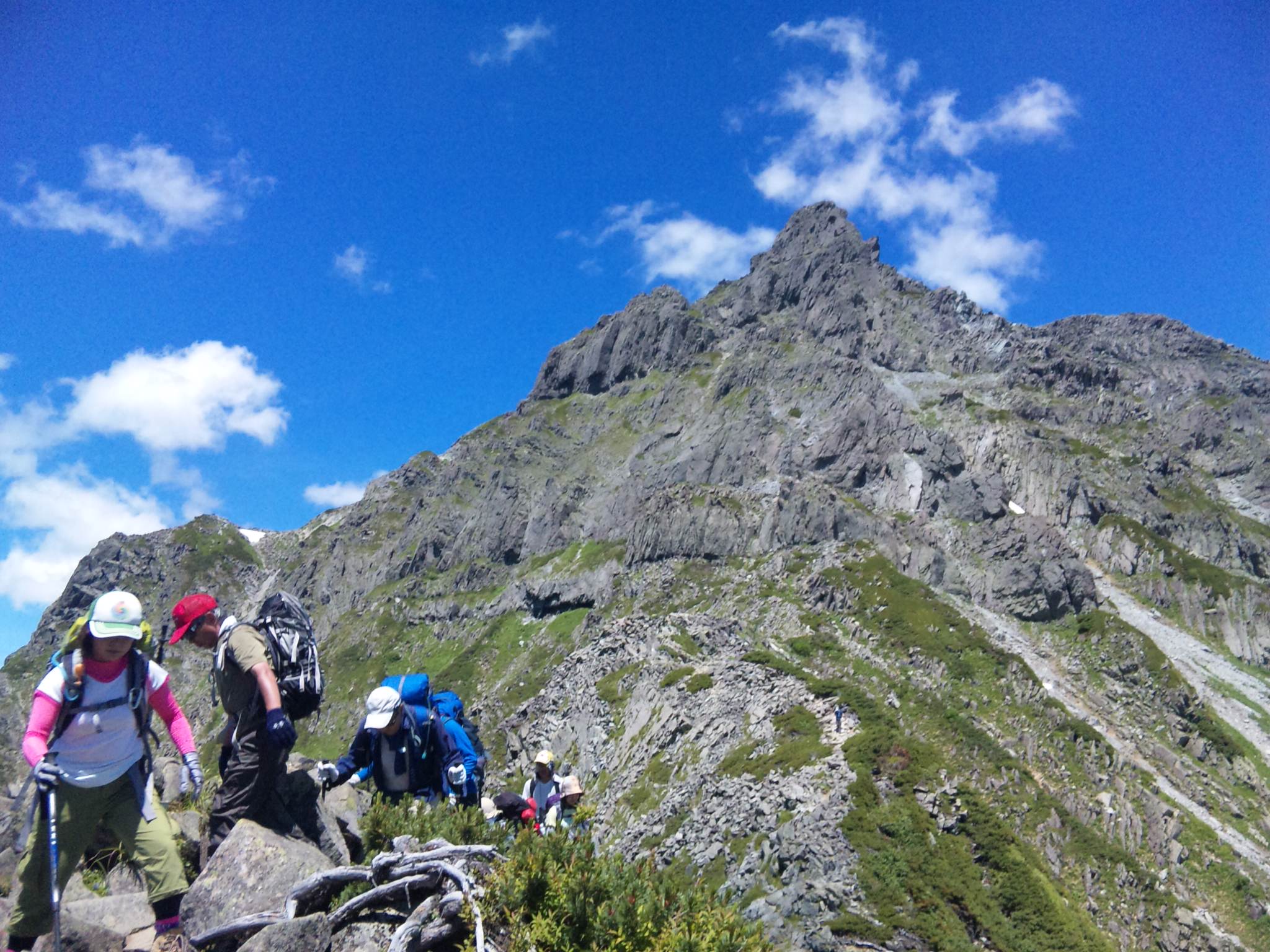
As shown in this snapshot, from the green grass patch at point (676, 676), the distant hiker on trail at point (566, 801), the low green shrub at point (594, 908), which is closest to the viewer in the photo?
the low green shrub at point (594, 908)

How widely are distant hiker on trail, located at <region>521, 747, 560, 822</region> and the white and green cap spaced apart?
6492 mm

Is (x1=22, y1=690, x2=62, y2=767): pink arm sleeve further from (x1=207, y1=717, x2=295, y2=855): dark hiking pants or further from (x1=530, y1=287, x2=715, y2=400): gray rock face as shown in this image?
(x1=530, y1=287, x2=715, y2=400): gray rock face

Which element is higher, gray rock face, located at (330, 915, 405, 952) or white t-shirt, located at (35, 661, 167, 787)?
white t-shirt, located at (35, 661, 167, 787)

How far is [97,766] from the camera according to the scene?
6.74 meters

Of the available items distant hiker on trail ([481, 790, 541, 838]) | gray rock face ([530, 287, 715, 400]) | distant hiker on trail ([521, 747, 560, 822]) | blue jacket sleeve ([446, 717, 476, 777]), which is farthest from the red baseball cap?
gray rock face ([530, 287, 715, 400])

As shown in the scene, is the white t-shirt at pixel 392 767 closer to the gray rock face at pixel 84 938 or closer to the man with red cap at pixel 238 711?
the man with red cap at pixel 238 711

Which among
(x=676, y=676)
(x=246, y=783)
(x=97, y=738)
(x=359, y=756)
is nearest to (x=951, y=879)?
(x=359, y=756)

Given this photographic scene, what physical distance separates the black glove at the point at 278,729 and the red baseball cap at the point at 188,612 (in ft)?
4.30

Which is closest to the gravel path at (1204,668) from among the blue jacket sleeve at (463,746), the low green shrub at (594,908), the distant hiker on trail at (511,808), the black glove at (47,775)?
the distant hiker on trail at (511,808)

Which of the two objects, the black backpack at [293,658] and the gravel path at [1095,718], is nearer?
the black backpack at [293,658]

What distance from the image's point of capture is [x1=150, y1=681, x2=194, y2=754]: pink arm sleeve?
7.16m

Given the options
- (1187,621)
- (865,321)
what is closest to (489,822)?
(1187,621)

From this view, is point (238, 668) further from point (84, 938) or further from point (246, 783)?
point (84, 938)

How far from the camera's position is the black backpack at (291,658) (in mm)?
7824
